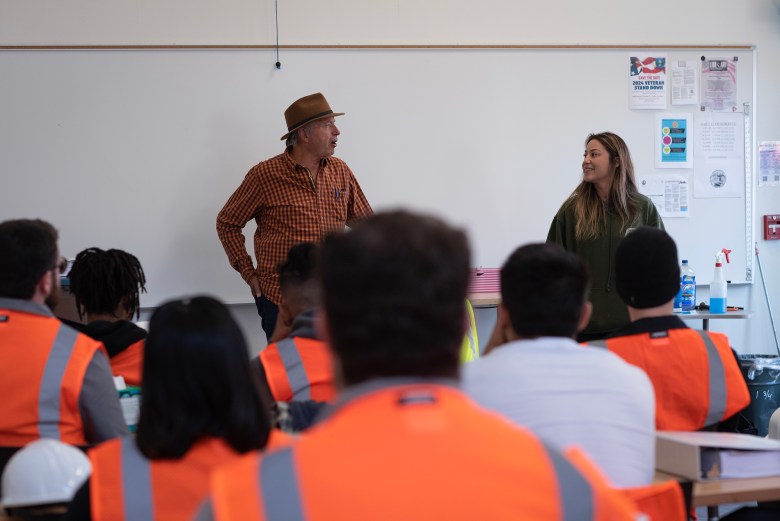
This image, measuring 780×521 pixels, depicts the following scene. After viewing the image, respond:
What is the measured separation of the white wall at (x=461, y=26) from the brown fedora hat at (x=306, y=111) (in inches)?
22.4

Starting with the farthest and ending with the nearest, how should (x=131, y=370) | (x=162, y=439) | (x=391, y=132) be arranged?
(x=391, y=132)
(x=131, y=370)
(x=162, y=439)

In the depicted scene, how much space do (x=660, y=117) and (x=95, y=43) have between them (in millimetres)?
3290

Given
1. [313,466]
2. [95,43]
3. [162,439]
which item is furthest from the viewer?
[95,43]

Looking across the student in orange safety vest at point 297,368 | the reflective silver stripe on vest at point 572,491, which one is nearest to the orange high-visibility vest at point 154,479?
the reflective silver stripe on vest at point 572,491

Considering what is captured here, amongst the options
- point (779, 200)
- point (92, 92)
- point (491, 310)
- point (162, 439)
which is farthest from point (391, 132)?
point (162, 439)

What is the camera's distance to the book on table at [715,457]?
1.85 m

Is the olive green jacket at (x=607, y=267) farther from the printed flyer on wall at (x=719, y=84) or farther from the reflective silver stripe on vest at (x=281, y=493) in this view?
the reflective silver stripe on vest at (x=281, y=493)

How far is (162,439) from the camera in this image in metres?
1.30

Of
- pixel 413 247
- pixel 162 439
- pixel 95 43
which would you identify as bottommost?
pixel 162 439

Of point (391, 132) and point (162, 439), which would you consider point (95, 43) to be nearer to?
point (391, 132)

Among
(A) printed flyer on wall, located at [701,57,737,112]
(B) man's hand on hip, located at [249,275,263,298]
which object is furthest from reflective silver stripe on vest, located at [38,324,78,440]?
(A) printed flyer on wall, located at [701,57,737,112]

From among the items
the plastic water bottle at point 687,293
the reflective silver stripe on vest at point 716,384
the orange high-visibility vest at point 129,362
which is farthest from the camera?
the plastic water bottle at point 687,293

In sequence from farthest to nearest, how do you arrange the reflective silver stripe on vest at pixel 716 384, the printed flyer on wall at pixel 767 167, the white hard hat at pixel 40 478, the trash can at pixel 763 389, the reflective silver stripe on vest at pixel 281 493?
the printed flyer on wall at pixel 767 167, the trash can at pixel 763 389, the reflective silver stripe on vest at pixel 716 384, the white hard hat at pixel 40 478, the reflective silver stripe on vest at pixel 281 493

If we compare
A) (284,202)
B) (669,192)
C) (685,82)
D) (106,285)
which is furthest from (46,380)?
(685,82)
